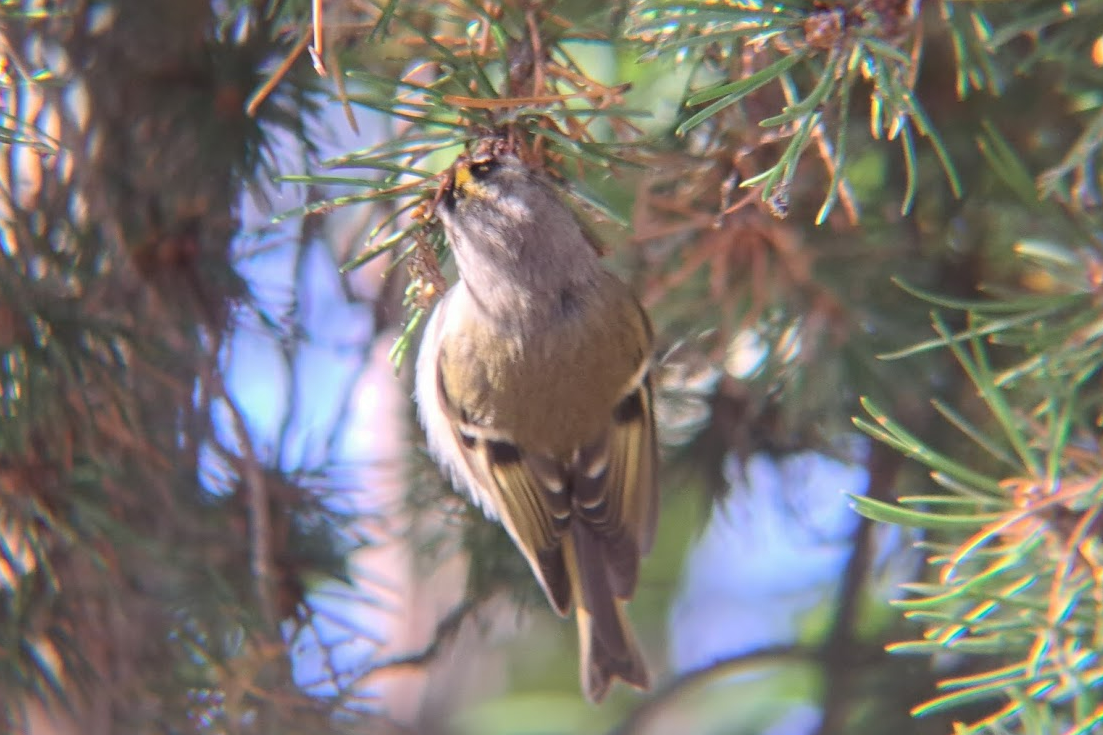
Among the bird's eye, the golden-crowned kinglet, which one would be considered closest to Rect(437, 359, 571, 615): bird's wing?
the golden-crowned kinglet

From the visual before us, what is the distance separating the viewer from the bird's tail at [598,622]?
49.1 inches

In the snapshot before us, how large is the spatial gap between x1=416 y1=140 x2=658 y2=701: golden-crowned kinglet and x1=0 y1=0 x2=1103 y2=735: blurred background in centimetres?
4

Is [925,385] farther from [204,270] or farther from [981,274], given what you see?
[204,270]

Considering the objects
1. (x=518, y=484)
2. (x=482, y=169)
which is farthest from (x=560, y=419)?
(x=482, y=169)

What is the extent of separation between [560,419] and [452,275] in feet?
0.67

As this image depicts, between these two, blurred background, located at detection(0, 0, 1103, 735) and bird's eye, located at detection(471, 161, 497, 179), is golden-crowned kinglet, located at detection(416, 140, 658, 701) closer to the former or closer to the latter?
blurred background, located at detection(0, 0, 1103, 735)

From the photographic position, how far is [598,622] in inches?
50.0

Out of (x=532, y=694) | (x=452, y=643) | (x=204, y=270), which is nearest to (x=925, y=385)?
(x=452, y=643)

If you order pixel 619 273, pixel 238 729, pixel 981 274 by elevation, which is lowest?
pixel 238 729

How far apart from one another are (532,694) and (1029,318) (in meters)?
1.31

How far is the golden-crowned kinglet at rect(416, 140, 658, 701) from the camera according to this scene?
114cm

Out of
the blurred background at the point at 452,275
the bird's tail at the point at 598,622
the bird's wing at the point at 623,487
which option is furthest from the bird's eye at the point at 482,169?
the bird's tail at the point at 598,622

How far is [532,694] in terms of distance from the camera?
1878mm

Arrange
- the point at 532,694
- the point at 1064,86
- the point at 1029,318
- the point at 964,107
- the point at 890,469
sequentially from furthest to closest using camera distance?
1. the point at 532,694
2. the point at 890,469
3. the point at 964,107
4. the point at 1064,86
5. the point at 1029,318
